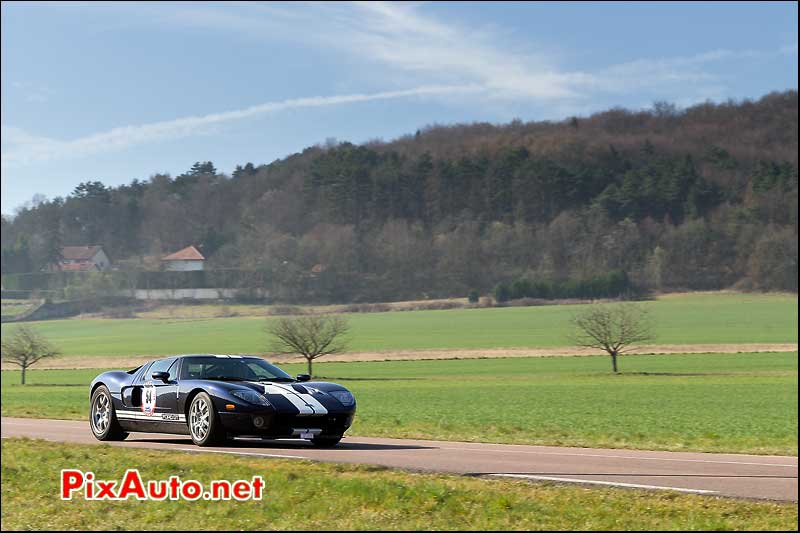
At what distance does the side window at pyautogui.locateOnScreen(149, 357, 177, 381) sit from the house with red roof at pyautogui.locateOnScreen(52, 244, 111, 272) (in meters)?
23.0

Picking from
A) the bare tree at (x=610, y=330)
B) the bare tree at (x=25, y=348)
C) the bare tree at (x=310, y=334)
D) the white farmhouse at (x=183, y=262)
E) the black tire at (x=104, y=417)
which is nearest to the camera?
the black tire at (x=104, y=417)

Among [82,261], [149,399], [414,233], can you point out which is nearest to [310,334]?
[82,261]

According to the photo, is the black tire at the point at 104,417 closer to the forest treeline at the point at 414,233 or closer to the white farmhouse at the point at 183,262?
the white farmhouse at the point at 183,262

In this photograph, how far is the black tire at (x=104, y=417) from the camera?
13.6 meters

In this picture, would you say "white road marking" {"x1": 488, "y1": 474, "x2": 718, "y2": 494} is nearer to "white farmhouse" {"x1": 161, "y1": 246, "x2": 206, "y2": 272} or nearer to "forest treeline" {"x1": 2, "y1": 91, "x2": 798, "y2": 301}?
"white farmhouse" {"x1": 161, "y1": 246, "x2": 206, "y2": 272}

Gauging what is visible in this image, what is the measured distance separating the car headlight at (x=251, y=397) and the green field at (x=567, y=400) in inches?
368

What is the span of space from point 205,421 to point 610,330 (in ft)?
222

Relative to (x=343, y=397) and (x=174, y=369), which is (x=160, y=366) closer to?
(x=174, y=369)

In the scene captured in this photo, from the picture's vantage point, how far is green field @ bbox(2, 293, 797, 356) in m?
28.6

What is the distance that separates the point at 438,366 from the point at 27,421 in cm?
4099

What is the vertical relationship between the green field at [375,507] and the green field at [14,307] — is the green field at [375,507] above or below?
below

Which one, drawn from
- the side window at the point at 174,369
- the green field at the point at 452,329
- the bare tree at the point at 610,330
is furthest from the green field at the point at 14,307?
the bare tree at the point at 610,330

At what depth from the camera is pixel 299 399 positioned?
12.7 metres

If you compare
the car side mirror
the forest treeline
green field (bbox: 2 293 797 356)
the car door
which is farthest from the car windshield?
the forest treeline
